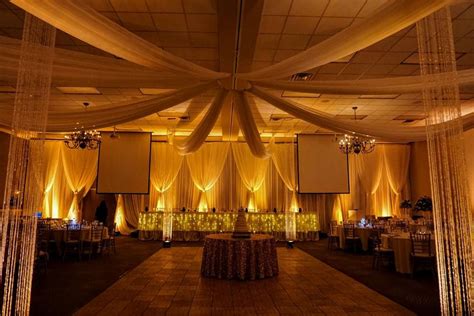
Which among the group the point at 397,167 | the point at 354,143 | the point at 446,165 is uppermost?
the point at 354,143

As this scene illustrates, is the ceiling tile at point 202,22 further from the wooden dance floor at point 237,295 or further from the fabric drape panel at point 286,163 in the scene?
the fabric drape panel at point 286,163

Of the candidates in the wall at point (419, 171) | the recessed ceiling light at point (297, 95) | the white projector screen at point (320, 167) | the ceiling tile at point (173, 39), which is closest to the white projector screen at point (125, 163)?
the white projector screen at point (320, 167)

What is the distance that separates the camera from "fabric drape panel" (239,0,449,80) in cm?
270

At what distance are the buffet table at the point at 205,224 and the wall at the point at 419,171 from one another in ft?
14.3

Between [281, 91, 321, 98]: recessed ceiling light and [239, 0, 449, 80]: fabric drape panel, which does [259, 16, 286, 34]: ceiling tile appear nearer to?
[239, 0, 449, 80]: fabric drape panel

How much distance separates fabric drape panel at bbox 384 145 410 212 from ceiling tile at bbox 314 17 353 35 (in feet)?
30.5

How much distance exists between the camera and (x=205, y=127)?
20.7 ft

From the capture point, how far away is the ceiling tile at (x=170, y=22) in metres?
4.70

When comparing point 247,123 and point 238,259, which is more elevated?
point 247,123

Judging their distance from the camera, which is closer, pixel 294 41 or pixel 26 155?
pixel 26 155

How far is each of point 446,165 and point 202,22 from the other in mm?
3526

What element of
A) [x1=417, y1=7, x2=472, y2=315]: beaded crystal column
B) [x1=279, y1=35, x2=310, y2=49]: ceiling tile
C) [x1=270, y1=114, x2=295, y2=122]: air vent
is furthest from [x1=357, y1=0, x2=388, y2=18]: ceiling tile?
[x1=270, y1=114, x2=295, y2=122]: air vent

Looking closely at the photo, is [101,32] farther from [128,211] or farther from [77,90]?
[128,211]

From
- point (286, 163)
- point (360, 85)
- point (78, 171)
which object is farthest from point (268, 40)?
point (78, 171)
